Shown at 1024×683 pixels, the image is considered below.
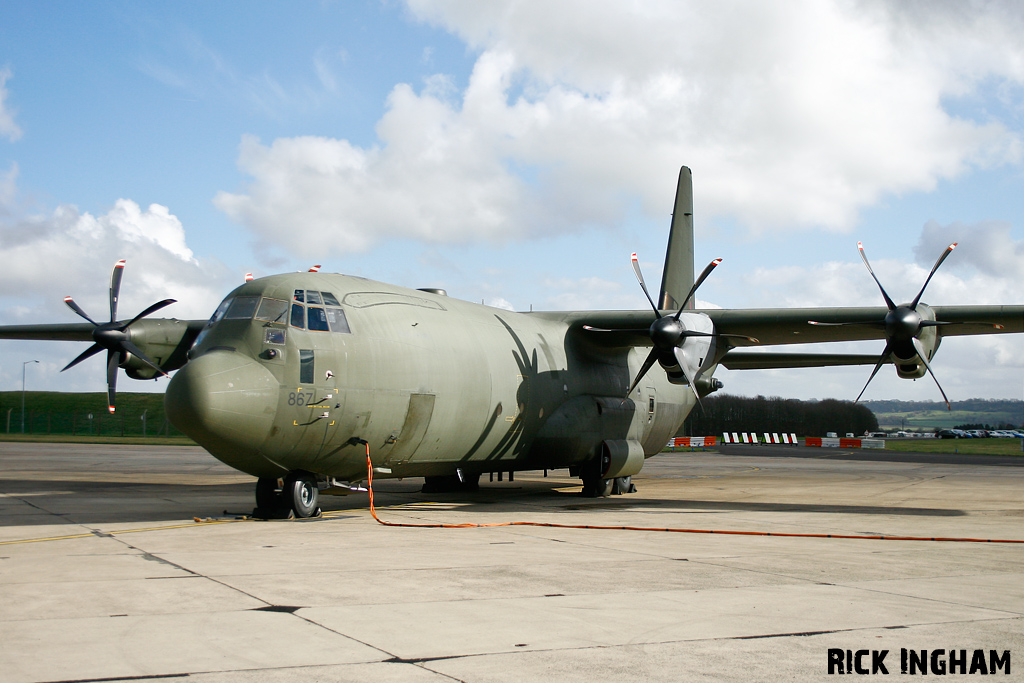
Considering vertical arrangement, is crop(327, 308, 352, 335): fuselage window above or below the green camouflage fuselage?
above

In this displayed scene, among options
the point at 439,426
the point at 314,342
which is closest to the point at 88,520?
the point at 314,342

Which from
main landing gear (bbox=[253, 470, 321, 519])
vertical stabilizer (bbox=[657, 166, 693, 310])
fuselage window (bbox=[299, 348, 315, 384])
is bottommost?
main landing gear (bbox=[253, 470, 321, 519])

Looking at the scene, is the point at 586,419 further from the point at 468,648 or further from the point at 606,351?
the point at 468,648

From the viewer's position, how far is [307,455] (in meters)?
14.1

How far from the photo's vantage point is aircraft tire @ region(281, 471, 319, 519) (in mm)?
14188

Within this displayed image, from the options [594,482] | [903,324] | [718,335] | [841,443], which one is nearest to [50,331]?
[594,482]

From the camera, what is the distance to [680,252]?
1009 inches

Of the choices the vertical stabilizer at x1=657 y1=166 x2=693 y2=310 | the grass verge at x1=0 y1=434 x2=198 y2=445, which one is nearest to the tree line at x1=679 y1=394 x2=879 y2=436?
the grass verge at x1=0 y1=434 x2=198 y2=445

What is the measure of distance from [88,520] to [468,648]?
10.3m

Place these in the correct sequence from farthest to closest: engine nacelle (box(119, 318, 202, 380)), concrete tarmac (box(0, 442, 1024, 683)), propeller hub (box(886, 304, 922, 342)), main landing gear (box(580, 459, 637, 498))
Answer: main landing gear (box(580, 459, 637, 498)) → engine nacelle (box(119, 318, 202, 380)) → propeller hub (box(886, 304, 922, 342)) → concrete tarmac (box(0, 442, 1024, 683))

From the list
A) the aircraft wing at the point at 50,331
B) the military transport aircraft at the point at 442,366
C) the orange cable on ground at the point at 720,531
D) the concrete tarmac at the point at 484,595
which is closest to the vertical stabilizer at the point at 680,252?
the military transport aircraft at the point at 442,366

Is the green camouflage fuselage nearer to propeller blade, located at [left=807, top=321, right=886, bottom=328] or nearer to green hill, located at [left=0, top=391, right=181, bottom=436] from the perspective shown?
propeller blade, located at [left=807, top=321, right=886, bottom=328]

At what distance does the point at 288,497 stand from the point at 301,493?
0.78ft

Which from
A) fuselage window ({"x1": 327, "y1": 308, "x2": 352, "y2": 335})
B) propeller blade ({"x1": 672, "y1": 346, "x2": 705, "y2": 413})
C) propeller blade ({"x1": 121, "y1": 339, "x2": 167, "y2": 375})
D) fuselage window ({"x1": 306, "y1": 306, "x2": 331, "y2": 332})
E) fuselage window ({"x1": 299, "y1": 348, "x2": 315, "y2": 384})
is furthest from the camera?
propeller blade ({"x1": 121, "y1": 339, "x2": 167, "y2": 375})
